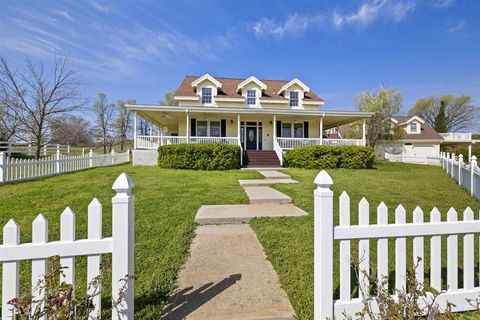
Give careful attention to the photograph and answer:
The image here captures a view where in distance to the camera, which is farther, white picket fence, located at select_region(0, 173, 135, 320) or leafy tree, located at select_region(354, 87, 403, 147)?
leafy tree, located at select_region(354, 87, 403, 147)

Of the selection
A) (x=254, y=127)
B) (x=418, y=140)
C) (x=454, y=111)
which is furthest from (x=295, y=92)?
(x=454, y=111)

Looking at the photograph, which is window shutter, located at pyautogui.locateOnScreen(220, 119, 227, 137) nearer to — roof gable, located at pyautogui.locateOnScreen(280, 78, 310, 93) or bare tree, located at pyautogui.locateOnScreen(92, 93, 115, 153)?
roof gable, located at pyautogui.locateOnScreen(280, 78, 310, 93)

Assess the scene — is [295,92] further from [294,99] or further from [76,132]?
[76,132]

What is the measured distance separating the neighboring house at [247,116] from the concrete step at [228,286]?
1237 centimetres

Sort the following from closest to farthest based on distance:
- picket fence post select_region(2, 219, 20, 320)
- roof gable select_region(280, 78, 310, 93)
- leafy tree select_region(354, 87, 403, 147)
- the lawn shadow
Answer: picket fence post select_region(2, 219, 20, 320) → the lawn shadow → roof gable select_region(280, 78, 310, 93) → leafy tree select_region(354, 87, 403, 147)

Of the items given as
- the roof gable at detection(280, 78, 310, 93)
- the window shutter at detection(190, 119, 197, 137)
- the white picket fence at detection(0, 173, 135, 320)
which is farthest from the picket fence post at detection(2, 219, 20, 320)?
the roof gable at detection(280, 78, 310, 93)

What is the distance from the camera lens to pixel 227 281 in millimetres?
2459

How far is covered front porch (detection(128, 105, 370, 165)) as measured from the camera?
1574 cm

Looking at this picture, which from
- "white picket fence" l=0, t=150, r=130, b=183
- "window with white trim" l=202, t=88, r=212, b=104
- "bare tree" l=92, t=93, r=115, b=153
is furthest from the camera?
"bare tree" l=92, t=93, r=115, b=153

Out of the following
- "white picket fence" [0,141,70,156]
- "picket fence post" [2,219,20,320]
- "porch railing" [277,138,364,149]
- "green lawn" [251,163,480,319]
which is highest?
"porch railing" [277,138,364,149]

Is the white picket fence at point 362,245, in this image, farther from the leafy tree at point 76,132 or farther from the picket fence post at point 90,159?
the leafy tree at point 76,132

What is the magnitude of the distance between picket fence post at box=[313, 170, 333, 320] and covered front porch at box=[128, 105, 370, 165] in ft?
45.0

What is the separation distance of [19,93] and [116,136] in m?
24.6

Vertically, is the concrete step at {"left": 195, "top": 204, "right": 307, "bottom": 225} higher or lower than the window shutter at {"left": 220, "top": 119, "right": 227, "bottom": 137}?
lower
